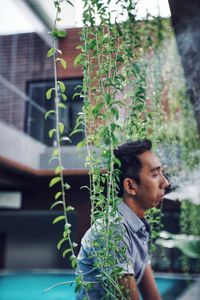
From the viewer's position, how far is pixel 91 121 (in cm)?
127

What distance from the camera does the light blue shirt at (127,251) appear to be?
43.9 inches

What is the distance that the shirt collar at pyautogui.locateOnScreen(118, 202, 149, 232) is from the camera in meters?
1.20

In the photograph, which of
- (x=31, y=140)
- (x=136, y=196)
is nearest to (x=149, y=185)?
(x=136, y=196)

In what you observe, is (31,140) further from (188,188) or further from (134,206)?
(134,206)

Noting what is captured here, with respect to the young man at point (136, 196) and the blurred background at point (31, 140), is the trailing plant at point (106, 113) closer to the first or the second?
the young man at point (136, 196)

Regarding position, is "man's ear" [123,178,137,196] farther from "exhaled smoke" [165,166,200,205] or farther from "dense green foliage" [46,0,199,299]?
"exhaled smoke" [165,166,200,205]

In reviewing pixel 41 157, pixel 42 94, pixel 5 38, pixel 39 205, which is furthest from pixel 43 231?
pixel 5 38

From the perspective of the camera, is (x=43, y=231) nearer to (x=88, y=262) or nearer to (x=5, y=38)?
(x=5, y=38)

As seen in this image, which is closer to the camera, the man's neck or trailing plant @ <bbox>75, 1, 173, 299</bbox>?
trailing plant @ <bbox>75, 1, 173, 299</bbox>

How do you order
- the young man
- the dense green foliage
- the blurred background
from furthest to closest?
the blurred background, the young man, the dense green foliage

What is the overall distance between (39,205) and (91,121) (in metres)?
8.16

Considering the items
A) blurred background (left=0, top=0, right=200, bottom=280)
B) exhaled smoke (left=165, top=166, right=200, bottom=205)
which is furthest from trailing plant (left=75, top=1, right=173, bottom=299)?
blurred background (left=0, top=0, right=200, bottom=280)

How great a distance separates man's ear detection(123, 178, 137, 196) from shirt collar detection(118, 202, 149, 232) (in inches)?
2.1

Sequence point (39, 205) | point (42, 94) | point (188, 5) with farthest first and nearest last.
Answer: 1. point (39, 205)
2. point (42, 94)
3. point (188, 5)
